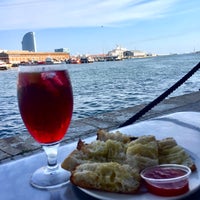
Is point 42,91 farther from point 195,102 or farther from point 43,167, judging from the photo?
point 195,102

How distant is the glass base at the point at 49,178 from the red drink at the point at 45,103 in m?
0.08

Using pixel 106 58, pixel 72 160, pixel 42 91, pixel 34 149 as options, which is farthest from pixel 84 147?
pixel 106 58

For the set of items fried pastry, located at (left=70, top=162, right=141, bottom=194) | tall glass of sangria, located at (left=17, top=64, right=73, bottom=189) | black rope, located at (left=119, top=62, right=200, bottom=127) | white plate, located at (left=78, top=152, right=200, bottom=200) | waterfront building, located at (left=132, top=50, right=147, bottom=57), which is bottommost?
waterfront building, located at (left=132, top=50, right=147, bottom=57)

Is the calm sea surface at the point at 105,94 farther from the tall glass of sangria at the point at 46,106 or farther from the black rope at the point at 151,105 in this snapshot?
the black rope at the point at 151,105

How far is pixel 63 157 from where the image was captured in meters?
0.92

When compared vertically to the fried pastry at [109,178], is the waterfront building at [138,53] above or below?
below

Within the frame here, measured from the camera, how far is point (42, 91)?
29.8 inches

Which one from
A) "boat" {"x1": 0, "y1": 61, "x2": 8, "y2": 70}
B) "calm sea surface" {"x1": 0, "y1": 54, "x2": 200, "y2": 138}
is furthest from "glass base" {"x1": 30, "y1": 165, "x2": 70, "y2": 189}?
"boat" {"x1": 0, "y1": 61, "x2": 8, "y2": 70}

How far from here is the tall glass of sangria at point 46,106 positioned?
2.47 feet

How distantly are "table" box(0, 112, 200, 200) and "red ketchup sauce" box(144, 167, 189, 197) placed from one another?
0.06ft

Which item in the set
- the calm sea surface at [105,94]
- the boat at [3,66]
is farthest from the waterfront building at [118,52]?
the calm sea surface at [105,94]

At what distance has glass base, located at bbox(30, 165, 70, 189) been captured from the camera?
0.73 m

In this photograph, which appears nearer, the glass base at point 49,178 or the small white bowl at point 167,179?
the small white bowl at point 167,179

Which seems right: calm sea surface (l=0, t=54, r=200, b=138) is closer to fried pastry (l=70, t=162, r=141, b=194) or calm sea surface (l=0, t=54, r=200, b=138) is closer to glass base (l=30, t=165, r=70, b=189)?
glass base (l=30, t=165, r=70, b=189)
